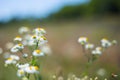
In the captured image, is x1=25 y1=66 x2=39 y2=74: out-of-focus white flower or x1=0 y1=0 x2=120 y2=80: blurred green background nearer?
x1=25 y1=66 x2=39 y2=74: out-of-focus white flower

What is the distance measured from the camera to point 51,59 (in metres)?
8.19

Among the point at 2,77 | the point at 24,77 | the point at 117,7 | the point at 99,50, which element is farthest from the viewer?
the point at 117,7

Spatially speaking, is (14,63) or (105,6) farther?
(105,6)

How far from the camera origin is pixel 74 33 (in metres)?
17.0

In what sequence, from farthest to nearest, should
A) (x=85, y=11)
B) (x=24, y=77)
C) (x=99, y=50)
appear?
(x=85, y=11), (x=99, y=50), (x=24, y=77)

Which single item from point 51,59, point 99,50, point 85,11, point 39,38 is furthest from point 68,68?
point 85,11

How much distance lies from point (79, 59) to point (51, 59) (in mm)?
1501

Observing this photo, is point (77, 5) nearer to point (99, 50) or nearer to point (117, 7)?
point (117, 7)

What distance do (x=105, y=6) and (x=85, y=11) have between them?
3.92 meters

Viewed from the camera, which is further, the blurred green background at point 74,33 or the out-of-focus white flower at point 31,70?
the blurred green background at point 74,33

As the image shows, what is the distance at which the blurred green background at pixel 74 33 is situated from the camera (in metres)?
7.24

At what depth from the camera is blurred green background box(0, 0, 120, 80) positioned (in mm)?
7241

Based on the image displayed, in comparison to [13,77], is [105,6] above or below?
above

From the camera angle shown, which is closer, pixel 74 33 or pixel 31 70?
pixel 31 70
